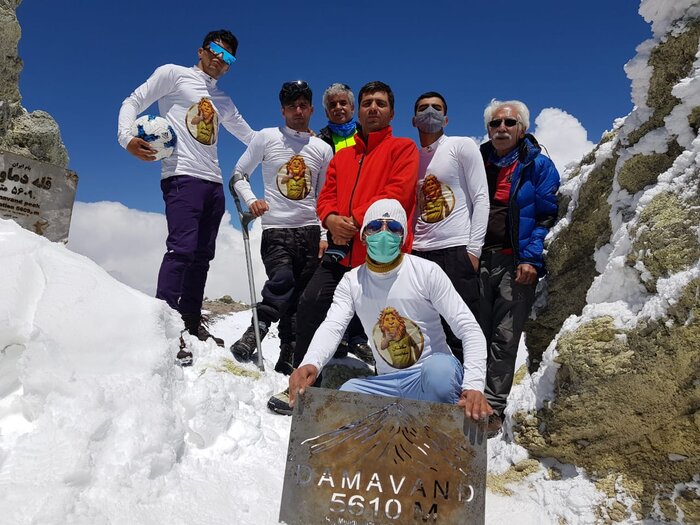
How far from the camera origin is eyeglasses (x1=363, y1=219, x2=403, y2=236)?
3270 millimetres

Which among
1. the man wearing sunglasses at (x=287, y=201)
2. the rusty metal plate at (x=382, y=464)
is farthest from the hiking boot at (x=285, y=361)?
the rusty metal plate at (x=382, y=464)

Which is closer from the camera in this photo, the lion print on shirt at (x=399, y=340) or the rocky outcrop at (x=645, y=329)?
the rocky outcrop at (x=645, y=329)

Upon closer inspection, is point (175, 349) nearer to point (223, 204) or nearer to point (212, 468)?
point (212, 468)

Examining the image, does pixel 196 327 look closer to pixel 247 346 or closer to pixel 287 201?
pixel 247 346

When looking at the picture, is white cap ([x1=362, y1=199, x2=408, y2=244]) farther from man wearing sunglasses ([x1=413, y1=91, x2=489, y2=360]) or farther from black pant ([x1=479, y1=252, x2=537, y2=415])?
black pant ([x1=479, y1=252, x2=537, y2=415])

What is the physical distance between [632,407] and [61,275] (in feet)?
13.3

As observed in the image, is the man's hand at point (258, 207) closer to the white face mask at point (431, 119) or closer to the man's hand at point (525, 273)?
the white face mask at point (431, 119)

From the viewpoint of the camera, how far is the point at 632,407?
3074 millimetres

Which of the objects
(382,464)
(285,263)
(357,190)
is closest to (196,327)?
(285,263)

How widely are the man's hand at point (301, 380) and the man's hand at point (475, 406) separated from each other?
0.84 meters

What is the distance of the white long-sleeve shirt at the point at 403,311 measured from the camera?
3.17 metres

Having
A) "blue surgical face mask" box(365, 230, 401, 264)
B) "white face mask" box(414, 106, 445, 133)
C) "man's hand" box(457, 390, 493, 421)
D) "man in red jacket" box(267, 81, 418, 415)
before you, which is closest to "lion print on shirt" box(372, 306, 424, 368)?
"blue surgical face mask" box(365, 230, 401, 264)

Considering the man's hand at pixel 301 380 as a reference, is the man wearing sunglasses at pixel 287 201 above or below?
above

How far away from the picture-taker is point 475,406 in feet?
8.53
